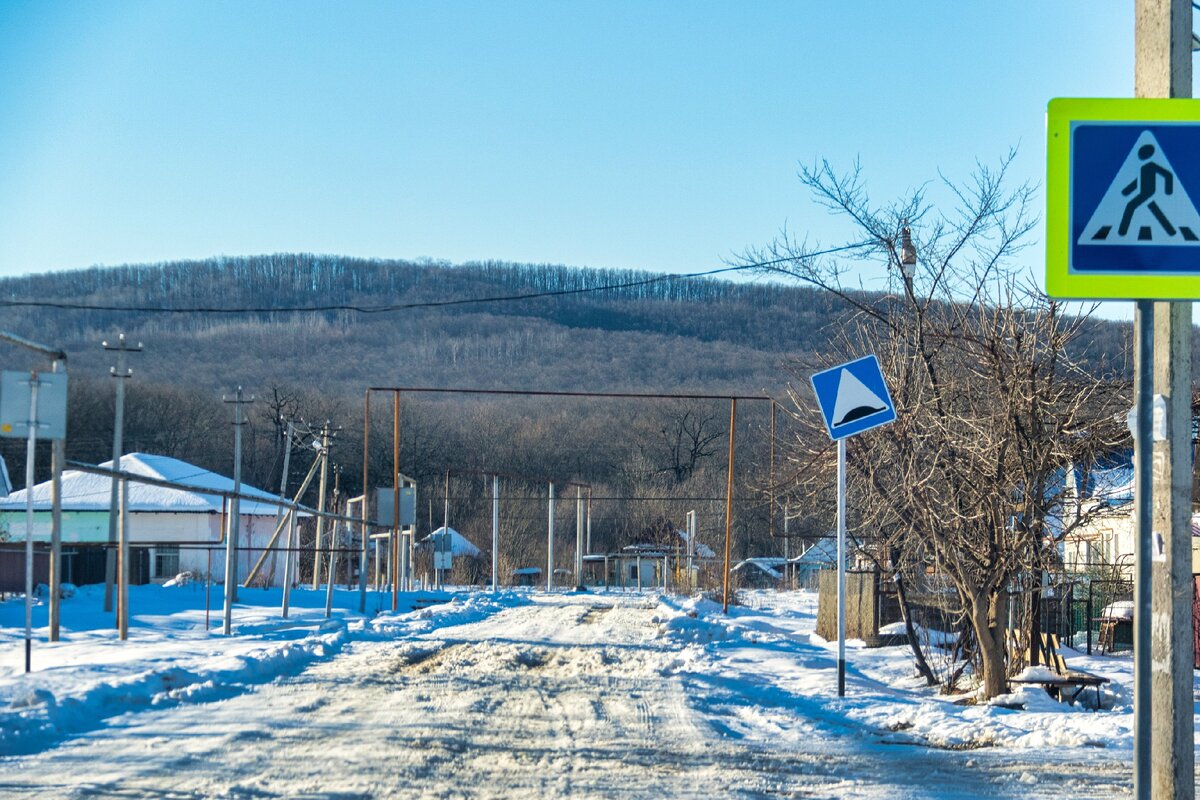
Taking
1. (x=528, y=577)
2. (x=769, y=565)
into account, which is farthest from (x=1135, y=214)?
(x=528, y=577)

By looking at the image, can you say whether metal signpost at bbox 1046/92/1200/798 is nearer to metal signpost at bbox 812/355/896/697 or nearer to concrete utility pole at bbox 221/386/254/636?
metal signpost at bbox 812/355/896/697

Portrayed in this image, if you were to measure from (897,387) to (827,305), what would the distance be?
3525 mm

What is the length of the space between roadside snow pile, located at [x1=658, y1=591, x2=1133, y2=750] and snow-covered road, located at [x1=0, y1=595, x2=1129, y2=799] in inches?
3.3

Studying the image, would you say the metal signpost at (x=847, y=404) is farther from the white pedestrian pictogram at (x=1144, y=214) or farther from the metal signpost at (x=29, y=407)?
the metal signpost at (x=29, y=407)

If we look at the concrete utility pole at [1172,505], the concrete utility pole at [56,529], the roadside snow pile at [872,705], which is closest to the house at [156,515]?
the concrete utility pole at [56,529]

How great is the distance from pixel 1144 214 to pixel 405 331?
496ft

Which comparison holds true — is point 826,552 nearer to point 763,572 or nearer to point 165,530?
point 165,530

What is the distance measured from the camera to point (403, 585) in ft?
152

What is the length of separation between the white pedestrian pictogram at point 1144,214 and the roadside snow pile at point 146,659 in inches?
267

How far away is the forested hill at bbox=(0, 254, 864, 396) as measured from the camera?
395ft

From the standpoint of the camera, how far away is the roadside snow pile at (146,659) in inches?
349

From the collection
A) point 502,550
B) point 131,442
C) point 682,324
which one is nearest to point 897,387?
point 502,550

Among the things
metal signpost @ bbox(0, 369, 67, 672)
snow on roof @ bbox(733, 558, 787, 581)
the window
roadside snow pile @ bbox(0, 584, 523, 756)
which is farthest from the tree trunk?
snow on roof @ bbox(733, 558, 787, 581)

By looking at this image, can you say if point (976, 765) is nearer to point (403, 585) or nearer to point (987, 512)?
point (987, 512)
